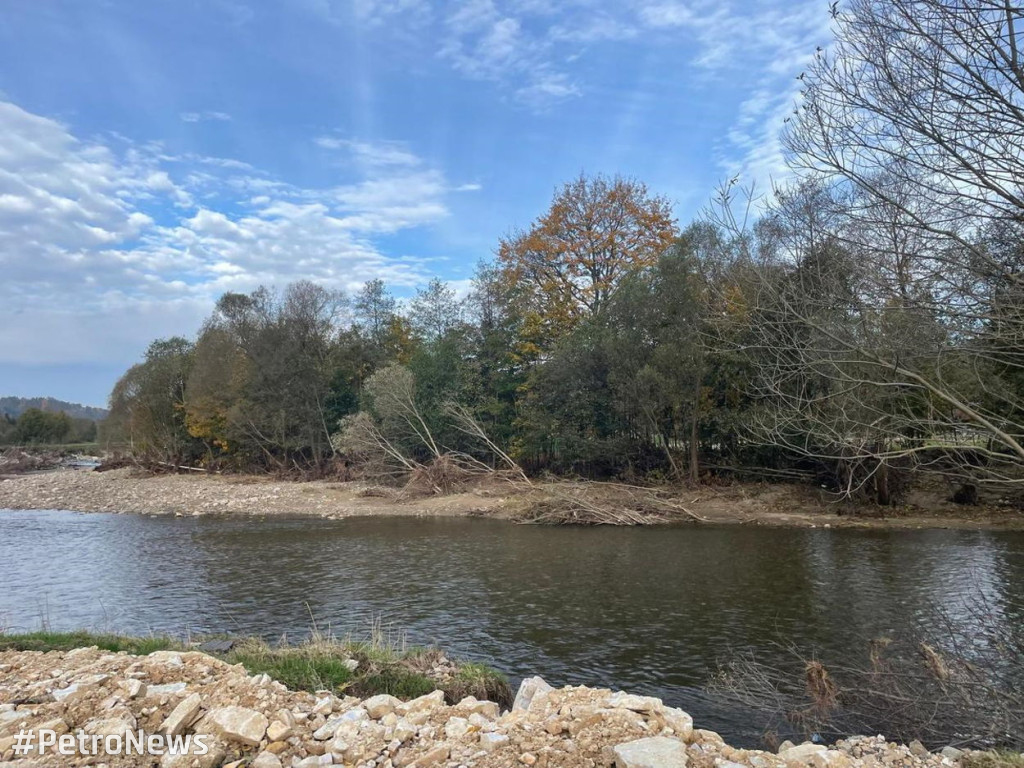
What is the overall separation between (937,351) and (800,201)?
8.00ft

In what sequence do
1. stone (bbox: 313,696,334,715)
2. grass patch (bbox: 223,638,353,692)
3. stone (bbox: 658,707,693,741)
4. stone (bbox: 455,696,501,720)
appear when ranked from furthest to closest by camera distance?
grass patch (bbox: 223,638,353,692) < stone (bbox: 455,696,501,720) < stone (bbox: 313,696,334,715) < stone (bbox: 658,707,693,741)

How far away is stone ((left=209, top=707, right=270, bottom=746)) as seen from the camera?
491 centimetres

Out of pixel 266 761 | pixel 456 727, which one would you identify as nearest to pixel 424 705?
pixel 456 727

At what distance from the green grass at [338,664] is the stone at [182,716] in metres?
1.64

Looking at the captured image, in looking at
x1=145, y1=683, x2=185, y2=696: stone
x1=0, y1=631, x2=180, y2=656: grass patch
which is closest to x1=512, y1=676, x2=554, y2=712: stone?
x1=145, y1=683, x2=185, y2=696: stone

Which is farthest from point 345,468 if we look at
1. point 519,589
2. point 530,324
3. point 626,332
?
point 519,589

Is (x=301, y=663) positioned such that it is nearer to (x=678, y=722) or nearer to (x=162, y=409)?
(x=678, y=722)

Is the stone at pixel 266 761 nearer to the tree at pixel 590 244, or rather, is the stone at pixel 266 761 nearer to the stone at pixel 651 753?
the stone at pixel 651 753

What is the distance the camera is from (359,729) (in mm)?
5117

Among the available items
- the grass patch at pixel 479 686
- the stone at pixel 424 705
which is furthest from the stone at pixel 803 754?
the grass patch at pixel 479 686

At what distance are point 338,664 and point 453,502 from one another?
64.5 feet

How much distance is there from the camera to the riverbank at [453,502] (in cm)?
2170

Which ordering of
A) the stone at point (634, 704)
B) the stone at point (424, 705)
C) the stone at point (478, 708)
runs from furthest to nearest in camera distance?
the stone at point (478, 708), the stone at point (424, 705), the stone at point (634, 704)

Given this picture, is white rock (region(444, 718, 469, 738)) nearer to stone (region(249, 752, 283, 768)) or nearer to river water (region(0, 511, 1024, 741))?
stone (region(249, 752, 283, 768))
